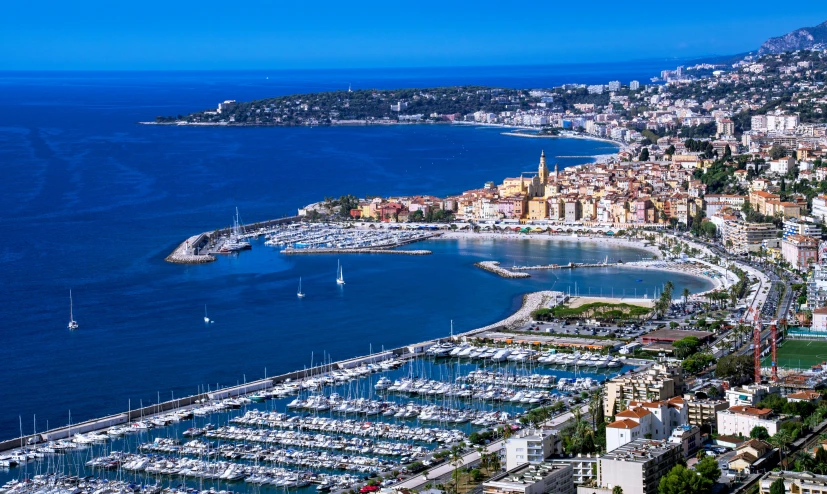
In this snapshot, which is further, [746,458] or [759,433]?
[759,433]

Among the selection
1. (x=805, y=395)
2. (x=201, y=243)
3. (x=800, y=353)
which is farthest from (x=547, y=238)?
(x=805, y=395)

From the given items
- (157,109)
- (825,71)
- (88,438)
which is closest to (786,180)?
(88,438)

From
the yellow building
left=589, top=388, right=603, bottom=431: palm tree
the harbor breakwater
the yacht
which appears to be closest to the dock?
the yellow building

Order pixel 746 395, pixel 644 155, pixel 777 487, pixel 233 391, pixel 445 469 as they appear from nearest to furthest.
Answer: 1. pixel 777 487
2. pixel 445 469
3. pixel 746 395
4. pixel 233 391
5. pixel 644 155

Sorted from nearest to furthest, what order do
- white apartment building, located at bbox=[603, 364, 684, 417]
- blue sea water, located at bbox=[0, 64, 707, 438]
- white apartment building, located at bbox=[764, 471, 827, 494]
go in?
white apartment building, located at bbox=[764, 471, 827, 494], white apartment building, located at bbox=[603, 364, 684, 417], blue sea water, located at bbox=[0, 64, 707, 438]

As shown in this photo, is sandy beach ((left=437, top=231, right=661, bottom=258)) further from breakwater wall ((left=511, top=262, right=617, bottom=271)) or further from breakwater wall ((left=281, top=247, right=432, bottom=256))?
breakwater wall ((left=511, top=262, right=617, bottom=271))

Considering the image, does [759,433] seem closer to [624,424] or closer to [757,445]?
[757,445]

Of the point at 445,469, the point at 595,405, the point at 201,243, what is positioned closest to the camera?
the point at 445,469
